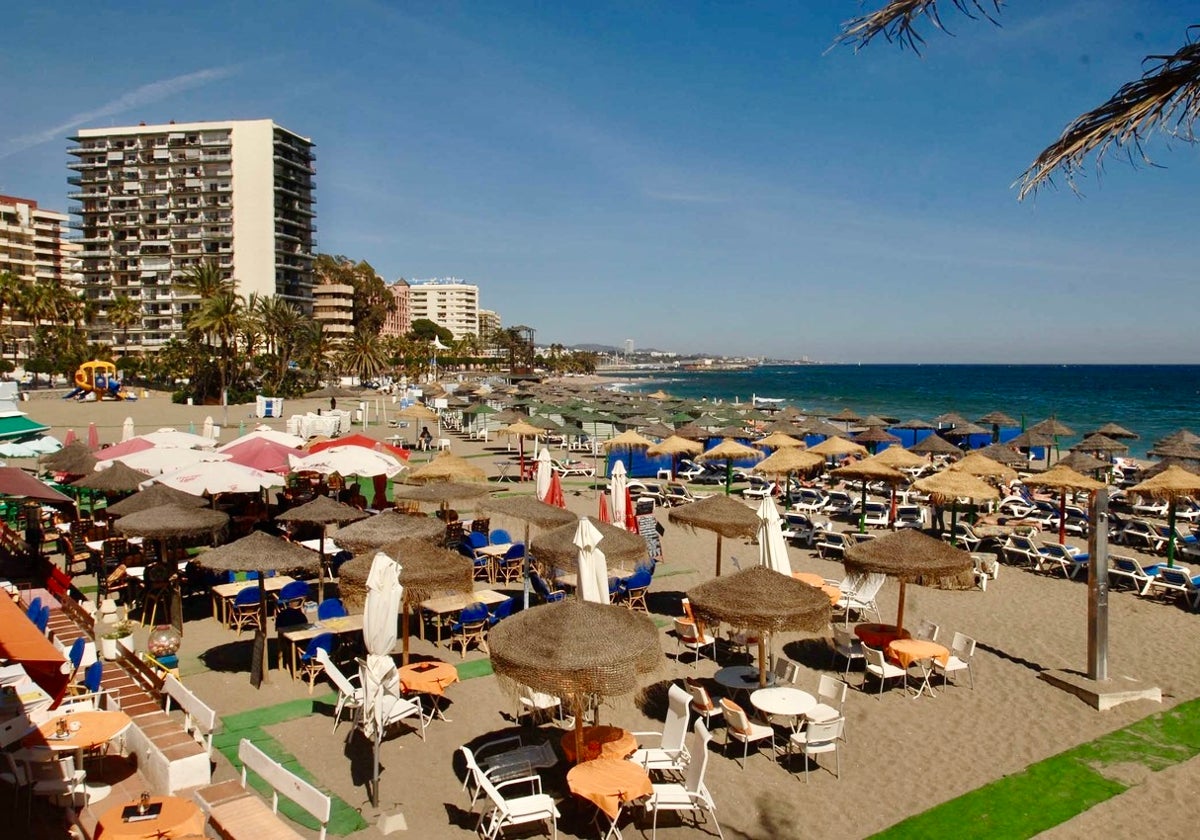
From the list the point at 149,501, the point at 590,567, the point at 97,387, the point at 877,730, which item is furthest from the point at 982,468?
the point at 97,387

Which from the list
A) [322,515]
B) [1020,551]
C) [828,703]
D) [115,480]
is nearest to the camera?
[828,703]

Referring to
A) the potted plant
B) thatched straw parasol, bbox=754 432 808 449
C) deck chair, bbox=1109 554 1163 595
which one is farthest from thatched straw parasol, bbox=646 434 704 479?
the potted plant

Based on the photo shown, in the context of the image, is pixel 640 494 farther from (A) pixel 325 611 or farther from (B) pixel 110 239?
(B) pixel 110 239

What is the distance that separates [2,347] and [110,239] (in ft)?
53.4

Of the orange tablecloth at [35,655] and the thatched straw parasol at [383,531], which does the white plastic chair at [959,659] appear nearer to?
the thatched straw parasol at [383,531]

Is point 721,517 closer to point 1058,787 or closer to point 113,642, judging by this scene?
point 1058,787

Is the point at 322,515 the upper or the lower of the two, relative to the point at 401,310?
lower

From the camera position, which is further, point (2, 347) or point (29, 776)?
point (2, 347)

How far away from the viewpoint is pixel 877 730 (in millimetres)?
8703

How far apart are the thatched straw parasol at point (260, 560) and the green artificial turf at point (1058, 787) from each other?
665 centimetres

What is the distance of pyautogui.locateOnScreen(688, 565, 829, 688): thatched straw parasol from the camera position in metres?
7.92

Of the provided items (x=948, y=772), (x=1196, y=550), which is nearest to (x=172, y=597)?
(x=948, y=772)

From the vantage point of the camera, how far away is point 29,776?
6.25 m

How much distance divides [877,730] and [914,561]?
6.60 ft
